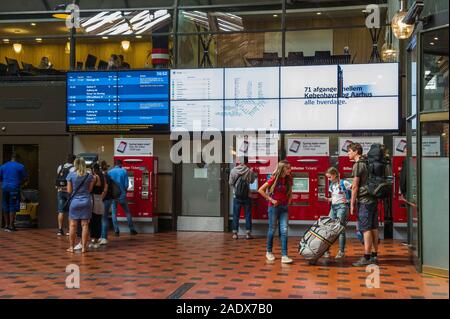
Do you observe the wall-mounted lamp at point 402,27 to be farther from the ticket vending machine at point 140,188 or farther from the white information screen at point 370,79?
the ticket vending machine at point 140,188

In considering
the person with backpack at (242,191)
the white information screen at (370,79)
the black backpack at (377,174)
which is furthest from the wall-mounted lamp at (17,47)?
the black backpack at (377,174)

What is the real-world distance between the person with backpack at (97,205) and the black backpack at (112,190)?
232 millimetres

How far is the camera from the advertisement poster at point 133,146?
12.1 meters

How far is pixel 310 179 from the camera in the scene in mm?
11352

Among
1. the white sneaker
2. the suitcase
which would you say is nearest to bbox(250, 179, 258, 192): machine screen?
the white sneaker

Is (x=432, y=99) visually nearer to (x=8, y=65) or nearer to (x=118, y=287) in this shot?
(x=118, y=287)

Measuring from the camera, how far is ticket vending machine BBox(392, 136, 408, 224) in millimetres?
10898

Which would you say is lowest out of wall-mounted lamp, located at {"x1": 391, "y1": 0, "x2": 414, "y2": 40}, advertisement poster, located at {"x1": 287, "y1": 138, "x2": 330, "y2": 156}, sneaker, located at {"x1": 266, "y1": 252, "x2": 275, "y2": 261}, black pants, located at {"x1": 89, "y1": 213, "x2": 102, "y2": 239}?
sneaker, located at {"x1": 266, "y1": 252, "x2": 275, "y2": 261}

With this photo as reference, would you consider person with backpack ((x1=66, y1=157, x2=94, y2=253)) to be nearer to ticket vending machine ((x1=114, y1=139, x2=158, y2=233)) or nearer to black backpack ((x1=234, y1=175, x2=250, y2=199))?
ticket vending machine ((x1=114, y1=139, x2=158, y2=233))

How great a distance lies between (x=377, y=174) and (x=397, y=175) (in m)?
3.25

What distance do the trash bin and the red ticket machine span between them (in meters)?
2.03

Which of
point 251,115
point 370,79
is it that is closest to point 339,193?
point 370,79

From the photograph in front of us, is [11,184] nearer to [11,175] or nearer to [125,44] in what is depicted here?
[11,175]

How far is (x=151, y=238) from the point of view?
11.3 meters
